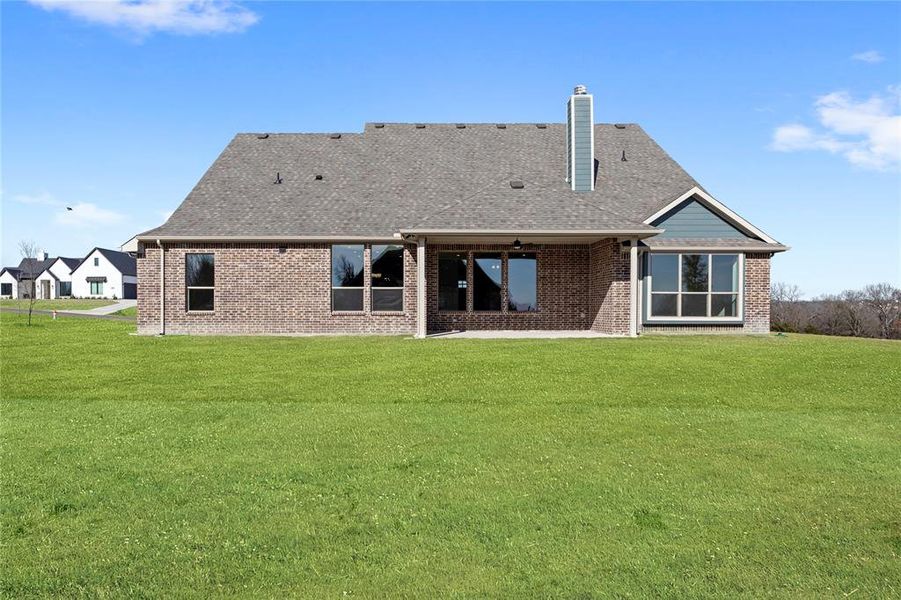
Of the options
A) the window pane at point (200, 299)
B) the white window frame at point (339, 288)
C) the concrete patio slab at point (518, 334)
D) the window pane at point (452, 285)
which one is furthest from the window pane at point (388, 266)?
the window pane at point (200, 299)

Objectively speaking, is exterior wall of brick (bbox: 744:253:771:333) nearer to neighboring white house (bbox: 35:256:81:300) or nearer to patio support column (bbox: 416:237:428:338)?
patio support column (bbox: 416:237:428:338)

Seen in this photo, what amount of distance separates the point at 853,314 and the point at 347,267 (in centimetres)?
3859

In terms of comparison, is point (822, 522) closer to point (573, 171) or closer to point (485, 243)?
point (485, 243)

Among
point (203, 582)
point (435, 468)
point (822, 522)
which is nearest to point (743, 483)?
point (822, 522)

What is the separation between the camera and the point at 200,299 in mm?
18406

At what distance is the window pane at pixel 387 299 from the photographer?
18406 millimetres

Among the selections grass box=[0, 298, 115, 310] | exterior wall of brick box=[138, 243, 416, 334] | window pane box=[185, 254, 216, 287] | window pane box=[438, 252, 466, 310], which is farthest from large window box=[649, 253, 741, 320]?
grass box=[0, 298, 115, 310]

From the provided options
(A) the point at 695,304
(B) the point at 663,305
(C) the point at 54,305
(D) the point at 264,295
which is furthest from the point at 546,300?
(C) the point at 54,305

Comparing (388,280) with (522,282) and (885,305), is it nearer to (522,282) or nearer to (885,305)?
(522,282)

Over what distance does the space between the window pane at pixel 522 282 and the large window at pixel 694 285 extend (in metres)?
3.58

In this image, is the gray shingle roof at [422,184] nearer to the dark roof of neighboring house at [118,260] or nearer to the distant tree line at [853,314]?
the distant tree line at [853,314]

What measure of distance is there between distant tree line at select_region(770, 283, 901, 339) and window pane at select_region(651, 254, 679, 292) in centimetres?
2524

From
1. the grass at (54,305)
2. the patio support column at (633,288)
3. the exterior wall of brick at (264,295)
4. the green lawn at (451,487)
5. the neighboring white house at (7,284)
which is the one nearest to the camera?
the green lawn at (451,487)

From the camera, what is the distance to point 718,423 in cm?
693
